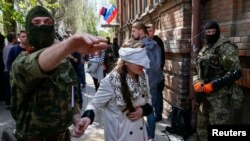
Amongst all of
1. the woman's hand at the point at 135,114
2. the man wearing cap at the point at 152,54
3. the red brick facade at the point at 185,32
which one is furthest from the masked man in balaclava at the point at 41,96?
the man wearing cap at the point at 152,54

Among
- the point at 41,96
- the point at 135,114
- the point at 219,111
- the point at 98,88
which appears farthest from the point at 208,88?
the point at 41,96

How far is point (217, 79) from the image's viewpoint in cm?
448

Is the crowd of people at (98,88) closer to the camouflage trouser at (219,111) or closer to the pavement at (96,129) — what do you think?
the camouflage trouser at (219,111)

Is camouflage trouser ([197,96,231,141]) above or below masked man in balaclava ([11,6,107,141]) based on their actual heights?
below

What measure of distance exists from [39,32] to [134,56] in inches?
48.8

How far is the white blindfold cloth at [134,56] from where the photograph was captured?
3.53m

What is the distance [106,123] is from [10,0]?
9.18 meters

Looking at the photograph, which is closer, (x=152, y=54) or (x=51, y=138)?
(x=51, y=138)

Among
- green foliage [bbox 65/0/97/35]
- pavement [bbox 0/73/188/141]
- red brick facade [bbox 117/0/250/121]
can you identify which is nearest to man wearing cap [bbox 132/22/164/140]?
pavement [bbox 0/73/188/141]

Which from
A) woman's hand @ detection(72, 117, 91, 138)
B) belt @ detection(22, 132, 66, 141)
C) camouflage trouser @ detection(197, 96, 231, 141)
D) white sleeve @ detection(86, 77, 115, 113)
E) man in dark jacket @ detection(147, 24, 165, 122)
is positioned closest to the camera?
belt @ detection(22, 132, 66, 141)

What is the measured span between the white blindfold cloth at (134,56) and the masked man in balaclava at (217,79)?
4.19 ft

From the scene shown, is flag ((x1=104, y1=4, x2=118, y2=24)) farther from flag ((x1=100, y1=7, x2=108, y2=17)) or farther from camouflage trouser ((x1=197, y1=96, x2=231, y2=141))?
camouflage trouser ((x1=197, y1=96, x2=231, y2=141))

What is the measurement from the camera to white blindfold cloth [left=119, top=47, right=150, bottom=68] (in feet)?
11.6

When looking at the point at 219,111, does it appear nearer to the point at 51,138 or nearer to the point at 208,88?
the point at 208,88
